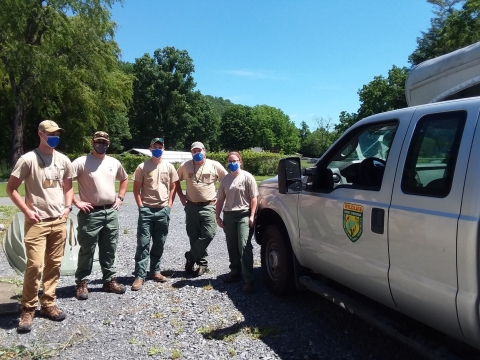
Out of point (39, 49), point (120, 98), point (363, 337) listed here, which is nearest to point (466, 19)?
point (120, 98)

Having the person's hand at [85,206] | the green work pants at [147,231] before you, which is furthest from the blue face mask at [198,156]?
the person's hand at [85,206]

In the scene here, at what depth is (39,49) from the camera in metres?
26.3

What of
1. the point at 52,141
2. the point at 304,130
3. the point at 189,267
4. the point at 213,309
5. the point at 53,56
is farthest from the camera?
the point at 304,130

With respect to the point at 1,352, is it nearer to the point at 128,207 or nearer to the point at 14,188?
the point at 14,188

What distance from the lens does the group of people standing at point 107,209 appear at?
4.10 metres

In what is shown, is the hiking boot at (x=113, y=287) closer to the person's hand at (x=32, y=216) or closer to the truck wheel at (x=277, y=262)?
the person's hand at (x=32, y=216)

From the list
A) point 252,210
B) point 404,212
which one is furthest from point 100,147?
point 404,212

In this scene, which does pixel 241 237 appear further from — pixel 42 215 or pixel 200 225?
pixel 42 215

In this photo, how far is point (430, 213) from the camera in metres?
2.59

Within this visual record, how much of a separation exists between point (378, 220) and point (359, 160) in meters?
1.05

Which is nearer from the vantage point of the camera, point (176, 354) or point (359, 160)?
point (176, 354)

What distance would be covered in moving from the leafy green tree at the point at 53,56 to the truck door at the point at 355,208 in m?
26.5

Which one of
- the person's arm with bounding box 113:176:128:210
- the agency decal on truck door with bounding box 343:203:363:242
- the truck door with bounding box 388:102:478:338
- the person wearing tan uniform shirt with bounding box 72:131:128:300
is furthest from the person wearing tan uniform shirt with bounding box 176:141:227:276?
the truck door with bounding box 388:102:478:338

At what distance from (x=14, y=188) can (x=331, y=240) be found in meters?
3.09
